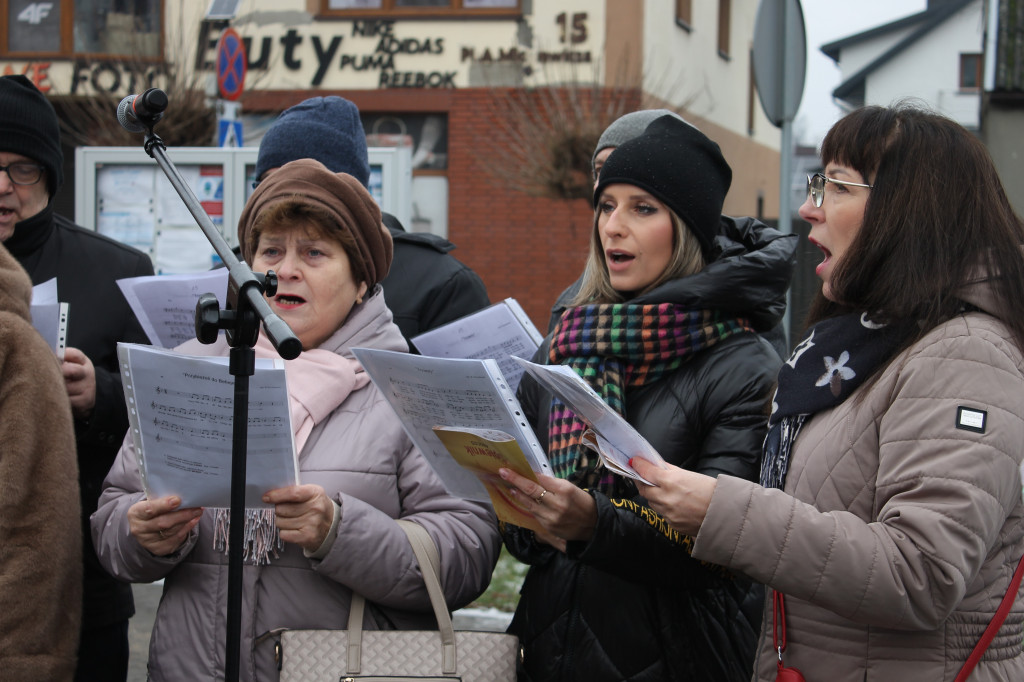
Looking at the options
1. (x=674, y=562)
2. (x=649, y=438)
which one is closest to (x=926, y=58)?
(x=649, y=438)

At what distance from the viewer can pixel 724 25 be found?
1891cm

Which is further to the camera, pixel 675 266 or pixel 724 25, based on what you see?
pixel 724 25

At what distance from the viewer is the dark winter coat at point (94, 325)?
3.09 m

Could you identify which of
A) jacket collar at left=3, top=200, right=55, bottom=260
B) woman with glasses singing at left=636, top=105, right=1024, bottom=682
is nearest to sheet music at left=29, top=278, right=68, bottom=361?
jacket collar at left=3, top=200, right=55, bottom=260

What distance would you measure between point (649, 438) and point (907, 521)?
2.41 feet

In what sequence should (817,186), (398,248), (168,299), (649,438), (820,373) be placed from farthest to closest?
(398,248)
(168,299)
(649,438)
(817,186)
(820,373)

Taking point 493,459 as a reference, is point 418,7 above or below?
above

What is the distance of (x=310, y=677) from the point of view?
2295 millimetres

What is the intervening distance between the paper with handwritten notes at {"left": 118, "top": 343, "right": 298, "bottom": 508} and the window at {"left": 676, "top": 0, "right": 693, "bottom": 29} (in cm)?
1493

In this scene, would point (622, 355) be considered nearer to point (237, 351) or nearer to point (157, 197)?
point (237, 351)

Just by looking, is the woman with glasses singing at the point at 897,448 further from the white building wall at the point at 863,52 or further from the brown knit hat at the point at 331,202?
the white building wall at the point at 863,52

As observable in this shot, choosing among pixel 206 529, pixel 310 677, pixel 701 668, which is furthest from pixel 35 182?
pixel 701 668

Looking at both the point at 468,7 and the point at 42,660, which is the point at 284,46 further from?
the point at 42,660

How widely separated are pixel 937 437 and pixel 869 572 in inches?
9.9
